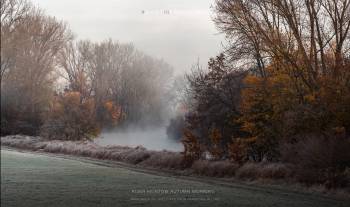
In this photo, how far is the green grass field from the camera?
46.8 feet

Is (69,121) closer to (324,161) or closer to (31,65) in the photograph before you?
(31,65)

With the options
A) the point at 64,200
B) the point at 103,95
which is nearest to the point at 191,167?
the point at 64,200

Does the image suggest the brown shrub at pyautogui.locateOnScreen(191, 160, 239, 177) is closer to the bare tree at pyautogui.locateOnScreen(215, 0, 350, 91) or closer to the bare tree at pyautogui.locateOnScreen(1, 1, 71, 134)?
the bare tree at pyautogui.locateOnScreen(215, 0, 350, 91)

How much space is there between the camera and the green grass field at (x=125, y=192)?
46.8ft

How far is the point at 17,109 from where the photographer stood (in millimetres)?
51500

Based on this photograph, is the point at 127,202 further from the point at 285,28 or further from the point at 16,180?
the point at 285,28

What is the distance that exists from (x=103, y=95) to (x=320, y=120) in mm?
57443

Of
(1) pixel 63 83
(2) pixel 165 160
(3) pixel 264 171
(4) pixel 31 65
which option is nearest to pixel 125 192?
(3) pixel 264 171

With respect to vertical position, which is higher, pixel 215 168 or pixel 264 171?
pixel 215 168

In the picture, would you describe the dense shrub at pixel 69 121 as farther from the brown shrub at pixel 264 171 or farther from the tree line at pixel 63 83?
the brown shrub at pixel 264 171

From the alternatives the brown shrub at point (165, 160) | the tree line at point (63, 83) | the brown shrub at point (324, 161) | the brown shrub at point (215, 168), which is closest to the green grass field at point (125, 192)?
the brown shrub at point (324, 161)

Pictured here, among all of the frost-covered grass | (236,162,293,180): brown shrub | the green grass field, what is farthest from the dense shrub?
(236,162,293,180): brown shrub

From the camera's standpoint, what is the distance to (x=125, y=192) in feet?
54.5

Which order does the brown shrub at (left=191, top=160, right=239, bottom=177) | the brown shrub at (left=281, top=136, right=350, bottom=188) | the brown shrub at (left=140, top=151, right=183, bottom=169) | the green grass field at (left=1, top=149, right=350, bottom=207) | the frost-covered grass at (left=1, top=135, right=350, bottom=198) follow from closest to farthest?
1. the green grass field at (left=1, top=149, right=350, bottom=207)
2. the brown shrub at (left=281, top=136, right=350, bottom=188)
3. the frost-covered grass at (left=1, top=135, right=350, bottom=198)
4. the brown shrub at (left=191, top=160, right=239, bottom=177)
5. the brown shrub at (left=140, top=151, right=183, bottom=169)
